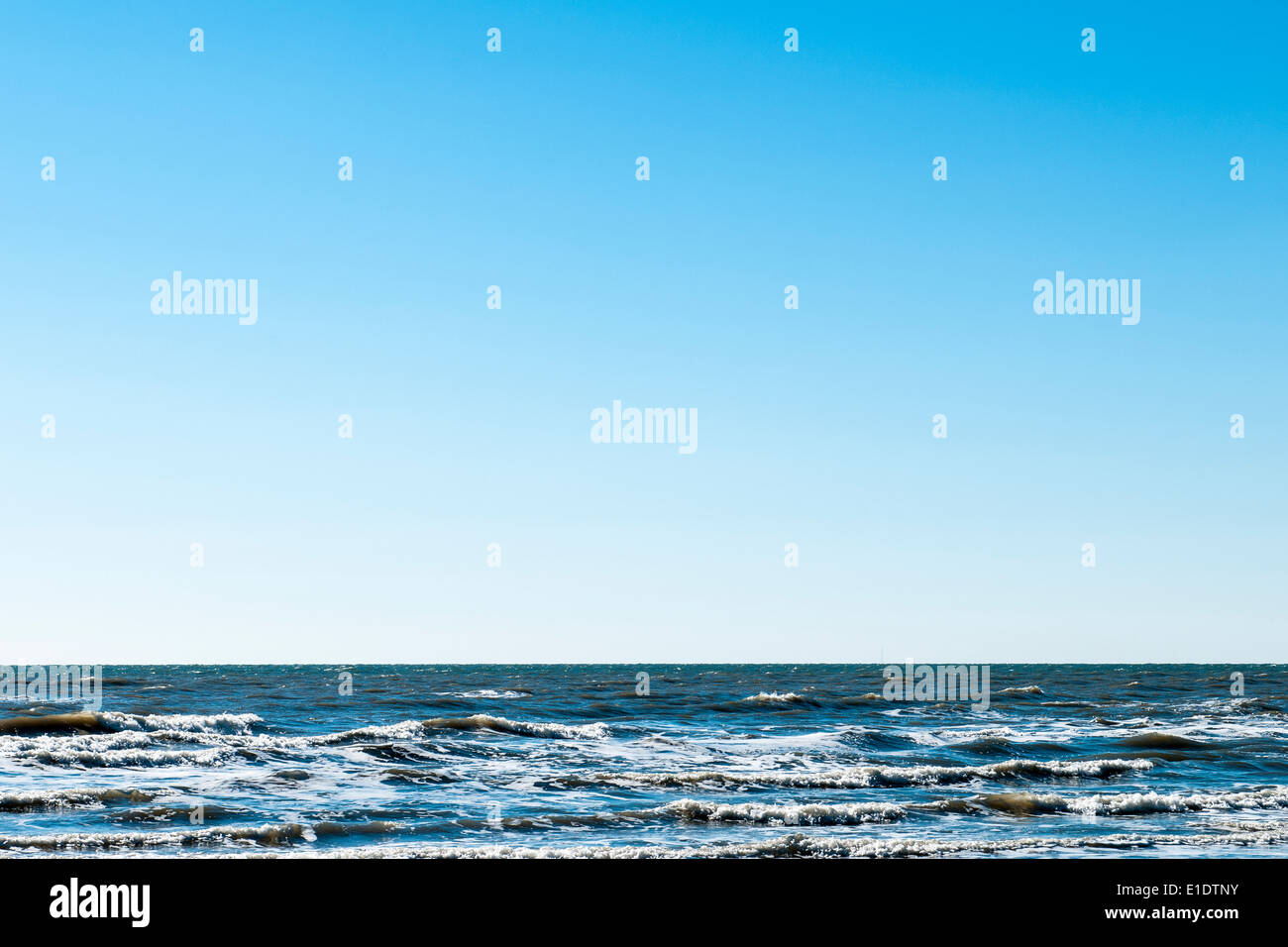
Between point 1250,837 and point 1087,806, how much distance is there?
3296 mm

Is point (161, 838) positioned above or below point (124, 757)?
above

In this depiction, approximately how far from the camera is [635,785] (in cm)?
2162

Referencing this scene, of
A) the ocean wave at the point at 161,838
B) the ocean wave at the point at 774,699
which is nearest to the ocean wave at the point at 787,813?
the ocean wave at the point at 161,838

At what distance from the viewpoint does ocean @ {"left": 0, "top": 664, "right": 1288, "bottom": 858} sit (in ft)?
51.6

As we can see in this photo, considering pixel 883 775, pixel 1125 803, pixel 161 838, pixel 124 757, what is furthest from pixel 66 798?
pixel 1125 803

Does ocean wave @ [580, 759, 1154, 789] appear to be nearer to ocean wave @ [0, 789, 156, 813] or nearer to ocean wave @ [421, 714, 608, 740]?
ocean wave @ [0, 789, 156, 813]

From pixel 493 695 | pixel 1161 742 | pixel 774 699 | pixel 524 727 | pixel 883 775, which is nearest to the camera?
pixel 883 775

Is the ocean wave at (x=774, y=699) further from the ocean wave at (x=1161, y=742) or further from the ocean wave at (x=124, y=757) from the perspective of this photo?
the ocean wave at (x=124, y=757)

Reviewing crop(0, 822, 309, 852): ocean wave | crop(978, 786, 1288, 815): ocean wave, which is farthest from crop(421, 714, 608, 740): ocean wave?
crop(0, 822, 309, 852): ocean wave

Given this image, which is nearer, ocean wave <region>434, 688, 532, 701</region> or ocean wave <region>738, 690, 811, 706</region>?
ocean wave <region>738, 690, 811, 706</region>

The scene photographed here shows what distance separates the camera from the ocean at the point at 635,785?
15742 mm

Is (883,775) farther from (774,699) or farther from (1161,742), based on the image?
(774,699)
